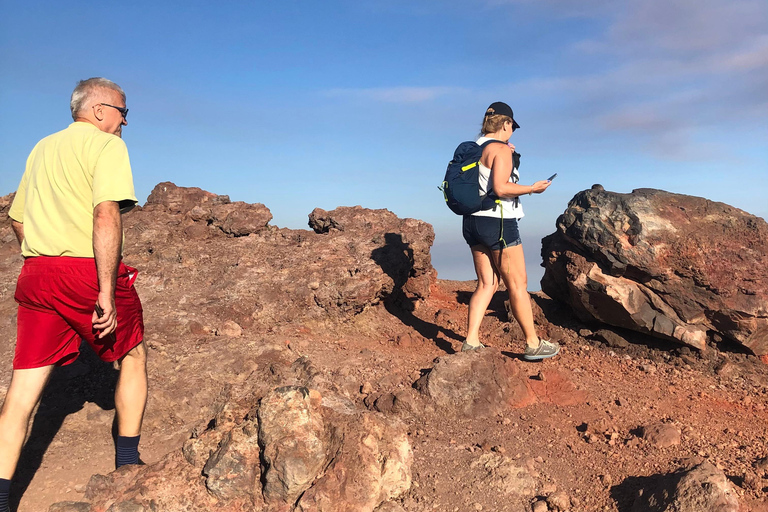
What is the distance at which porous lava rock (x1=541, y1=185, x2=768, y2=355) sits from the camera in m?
5.36

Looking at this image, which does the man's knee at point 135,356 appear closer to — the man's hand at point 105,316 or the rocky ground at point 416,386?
the man's hand at point 105,316

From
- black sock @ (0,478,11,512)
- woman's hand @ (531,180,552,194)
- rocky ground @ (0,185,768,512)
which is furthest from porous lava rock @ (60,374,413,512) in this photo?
woman's hand @ (531,180,552,194)

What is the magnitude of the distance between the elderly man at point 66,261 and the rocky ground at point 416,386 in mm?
621

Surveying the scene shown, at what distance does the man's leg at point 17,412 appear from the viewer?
9.57 ft

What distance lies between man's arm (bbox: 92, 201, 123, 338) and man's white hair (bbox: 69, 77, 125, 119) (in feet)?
2.32

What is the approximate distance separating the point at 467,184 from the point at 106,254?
3.05 metres

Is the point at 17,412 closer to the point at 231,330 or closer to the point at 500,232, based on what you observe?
the point at 231,330

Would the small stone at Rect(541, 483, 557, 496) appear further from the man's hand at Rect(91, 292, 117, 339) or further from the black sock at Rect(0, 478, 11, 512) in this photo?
the black sock at Rect(0, 478, 11, 512)

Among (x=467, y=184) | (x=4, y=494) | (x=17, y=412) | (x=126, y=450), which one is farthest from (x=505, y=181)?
(x=4, y=494)

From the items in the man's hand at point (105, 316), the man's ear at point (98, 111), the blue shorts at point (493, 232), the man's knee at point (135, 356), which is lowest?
the man's knee at point (135, 356)

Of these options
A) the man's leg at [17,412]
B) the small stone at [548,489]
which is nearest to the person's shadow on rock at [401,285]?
the small stone at [548,489]

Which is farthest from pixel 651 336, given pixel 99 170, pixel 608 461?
pixel 99 170

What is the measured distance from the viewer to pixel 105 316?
3021mm

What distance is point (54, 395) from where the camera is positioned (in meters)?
4.19
